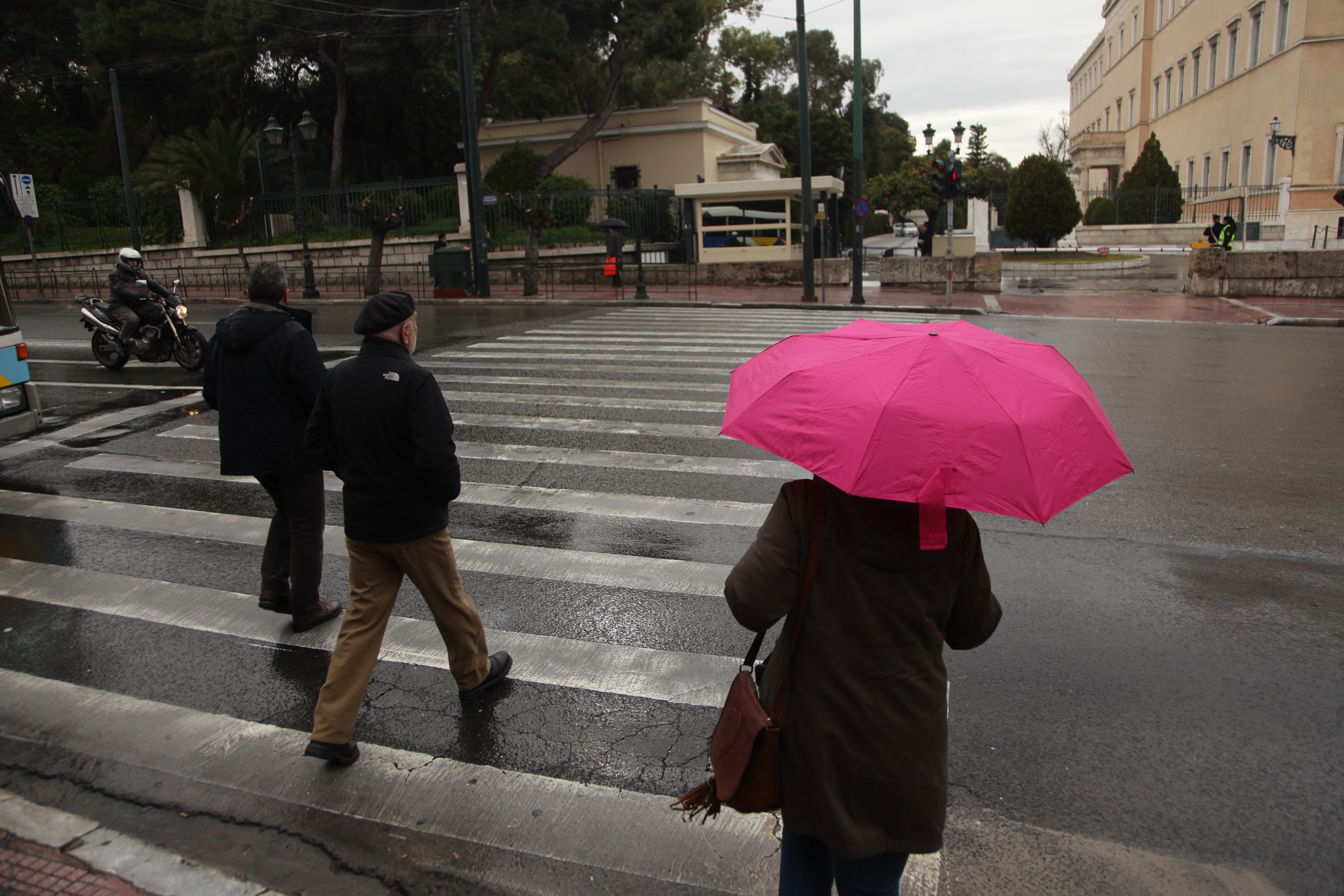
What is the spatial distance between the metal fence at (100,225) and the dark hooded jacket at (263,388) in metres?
34.5

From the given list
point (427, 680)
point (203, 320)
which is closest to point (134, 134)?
point (203, 320)

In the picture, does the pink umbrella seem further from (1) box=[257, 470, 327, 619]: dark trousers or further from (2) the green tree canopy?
(2) the green tree canopy

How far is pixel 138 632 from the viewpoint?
4898 millimetres

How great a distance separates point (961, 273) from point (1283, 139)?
2096 centimetres

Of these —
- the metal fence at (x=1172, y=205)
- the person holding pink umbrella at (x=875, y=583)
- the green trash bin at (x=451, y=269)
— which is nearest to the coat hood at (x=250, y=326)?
the person holding pink umbrella at (x=875, y=583)

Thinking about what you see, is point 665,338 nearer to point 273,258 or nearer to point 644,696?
point 644,696

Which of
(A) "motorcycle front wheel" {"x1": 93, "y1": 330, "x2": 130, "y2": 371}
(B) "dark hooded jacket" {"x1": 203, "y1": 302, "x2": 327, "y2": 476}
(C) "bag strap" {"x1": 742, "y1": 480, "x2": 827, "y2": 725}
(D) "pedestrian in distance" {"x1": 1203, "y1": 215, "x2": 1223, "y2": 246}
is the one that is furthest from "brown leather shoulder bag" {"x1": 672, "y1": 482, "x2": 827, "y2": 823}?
(D) "pedestrian in distance" {"x1": 1203, "y1": 215, "x2": 1223, "y2": 246}

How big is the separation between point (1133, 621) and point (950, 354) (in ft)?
11.1

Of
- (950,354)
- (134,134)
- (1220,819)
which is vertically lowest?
(1220,819)

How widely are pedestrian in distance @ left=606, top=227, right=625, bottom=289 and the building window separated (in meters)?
33.9

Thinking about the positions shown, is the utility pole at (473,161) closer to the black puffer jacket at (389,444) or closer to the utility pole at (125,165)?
the utility pole at (125,165)

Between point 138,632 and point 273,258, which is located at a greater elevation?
Answer: point 273,258

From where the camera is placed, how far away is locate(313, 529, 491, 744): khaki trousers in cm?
360

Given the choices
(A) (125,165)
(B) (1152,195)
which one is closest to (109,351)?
(A) (125,165)
